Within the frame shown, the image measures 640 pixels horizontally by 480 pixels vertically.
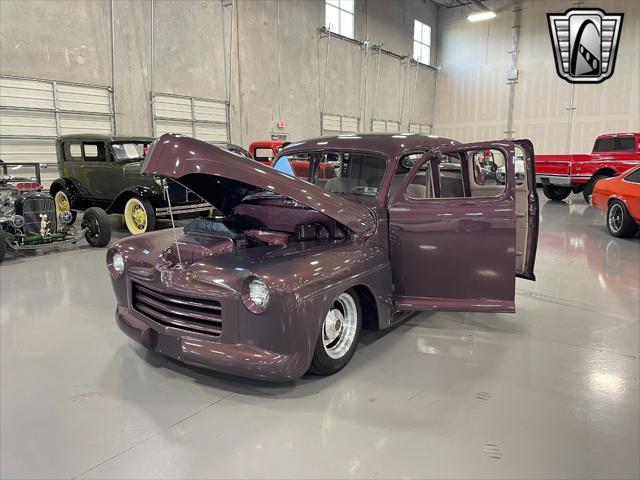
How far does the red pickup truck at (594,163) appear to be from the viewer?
11.5 meters

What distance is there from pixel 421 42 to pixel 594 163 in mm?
11915

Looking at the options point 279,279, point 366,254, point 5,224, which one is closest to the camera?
point 279,279

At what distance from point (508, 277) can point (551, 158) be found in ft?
35.6

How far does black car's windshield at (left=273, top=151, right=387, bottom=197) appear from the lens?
11.4ft

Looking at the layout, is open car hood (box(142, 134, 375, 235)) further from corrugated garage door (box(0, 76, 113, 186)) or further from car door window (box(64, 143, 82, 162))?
corrugated garage door (box(0, 76, 113, 186))

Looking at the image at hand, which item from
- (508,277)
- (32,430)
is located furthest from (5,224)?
(508,277)

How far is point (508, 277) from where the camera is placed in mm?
3148

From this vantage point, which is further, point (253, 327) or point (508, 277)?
point (508, 277)

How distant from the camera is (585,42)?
58.2ft

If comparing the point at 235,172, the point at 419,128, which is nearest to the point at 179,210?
the point at 235,172

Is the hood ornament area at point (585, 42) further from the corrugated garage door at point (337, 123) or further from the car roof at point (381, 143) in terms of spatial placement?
the car roof at point (381, 143)

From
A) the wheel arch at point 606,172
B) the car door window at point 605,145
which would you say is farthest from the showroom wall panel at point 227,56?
the wheel arch at point 606,172

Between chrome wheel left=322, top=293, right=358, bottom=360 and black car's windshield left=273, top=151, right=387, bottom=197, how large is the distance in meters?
0.89

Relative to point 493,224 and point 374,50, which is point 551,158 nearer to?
point 374,50
